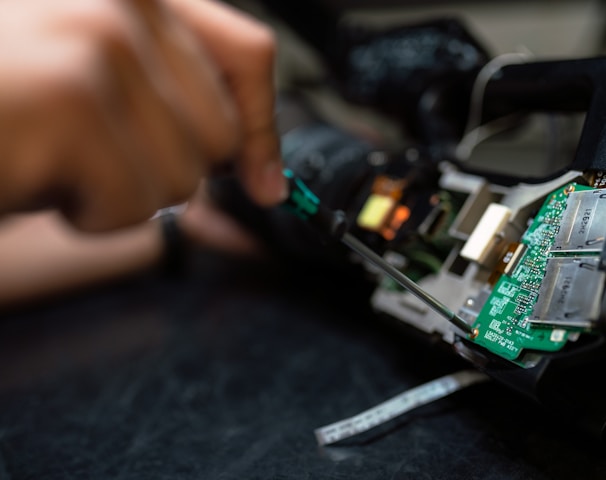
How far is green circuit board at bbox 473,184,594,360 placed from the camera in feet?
1.53

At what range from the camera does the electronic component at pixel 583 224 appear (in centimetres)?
44

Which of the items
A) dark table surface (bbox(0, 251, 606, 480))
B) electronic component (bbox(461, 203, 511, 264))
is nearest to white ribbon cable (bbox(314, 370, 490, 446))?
dark table surface (bbox(0, 251, 606, 480))

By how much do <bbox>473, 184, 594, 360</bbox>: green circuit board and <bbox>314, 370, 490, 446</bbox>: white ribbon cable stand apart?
0.09m

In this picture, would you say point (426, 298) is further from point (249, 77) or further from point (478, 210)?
point (249, 77)

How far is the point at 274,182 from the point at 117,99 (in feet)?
0.63

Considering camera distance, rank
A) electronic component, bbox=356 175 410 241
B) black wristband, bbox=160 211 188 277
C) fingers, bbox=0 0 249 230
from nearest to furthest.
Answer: fingers, bbox=0 0 249 230 → electronic component, bbox=356 175 410 241 → black wristband, bbox=160 211 188 277

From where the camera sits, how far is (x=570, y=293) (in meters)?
0.43

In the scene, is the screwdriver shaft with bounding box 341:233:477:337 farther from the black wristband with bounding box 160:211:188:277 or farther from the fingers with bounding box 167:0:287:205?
the black wristband with bounding box 160:211:188:277

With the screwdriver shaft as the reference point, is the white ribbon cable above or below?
below

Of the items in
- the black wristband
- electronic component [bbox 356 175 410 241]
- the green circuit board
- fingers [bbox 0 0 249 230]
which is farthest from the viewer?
the black wristband

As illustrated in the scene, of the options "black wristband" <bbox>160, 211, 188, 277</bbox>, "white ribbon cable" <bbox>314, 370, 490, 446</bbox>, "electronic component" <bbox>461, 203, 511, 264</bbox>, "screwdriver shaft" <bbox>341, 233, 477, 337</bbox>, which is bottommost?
"black wristband" <bbox>160, 211, 188, 277</bbox>

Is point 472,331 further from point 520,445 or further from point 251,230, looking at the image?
point 251,230

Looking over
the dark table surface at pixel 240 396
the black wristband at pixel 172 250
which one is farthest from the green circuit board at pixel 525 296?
the black wristband at pixel 172 250

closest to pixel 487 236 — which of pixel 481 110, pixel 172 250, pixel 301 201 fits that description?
pixel 301 201
